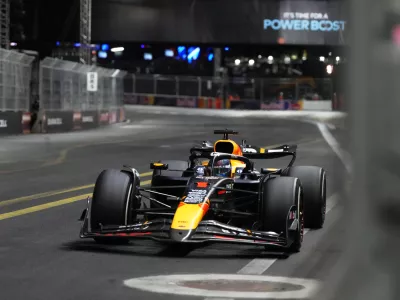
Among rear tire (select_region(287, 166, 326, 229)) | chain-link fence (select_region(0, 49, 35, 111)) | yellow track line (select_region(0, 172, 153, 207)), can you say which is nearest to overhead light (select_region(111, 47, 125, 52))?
chain-link fence (select_region(0, 49, 35, 111))

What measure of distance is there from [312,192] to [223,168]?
96 cm

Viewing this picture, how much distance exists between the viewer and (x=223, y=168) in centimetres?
903

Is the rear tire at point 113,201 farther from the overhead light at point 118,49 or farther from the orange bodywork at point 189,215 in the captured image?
the overhead light at point 118,49

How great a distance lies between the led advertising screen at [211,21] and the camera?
217 feet

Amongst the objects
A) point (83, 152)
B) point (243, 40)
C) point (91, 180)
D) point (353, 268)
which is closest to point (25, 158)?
point (83, 152)

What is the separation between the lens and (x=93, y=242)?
834 centimetres

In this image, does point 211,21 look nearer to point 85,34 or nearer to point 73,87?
point 85,34

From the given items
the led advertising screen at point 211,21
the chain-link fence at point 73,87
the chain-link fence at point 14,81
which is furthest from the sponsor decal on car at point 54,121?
the led advertising screen at point 211,21

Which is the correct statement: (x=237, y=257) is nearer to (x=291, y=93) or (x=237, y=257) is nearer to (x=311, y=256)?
(x=311, y=256)

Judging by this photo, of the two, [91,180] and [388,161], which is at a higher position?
[388,161]

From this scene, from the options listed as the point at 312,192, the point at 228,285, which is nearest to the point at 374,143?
the point at 228,285

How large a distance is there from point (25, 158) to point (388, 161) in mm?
20118

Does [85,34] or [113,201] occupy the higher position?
A: [85,34]

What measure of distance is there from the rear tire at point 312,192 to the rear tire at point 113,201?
6.38 ft
